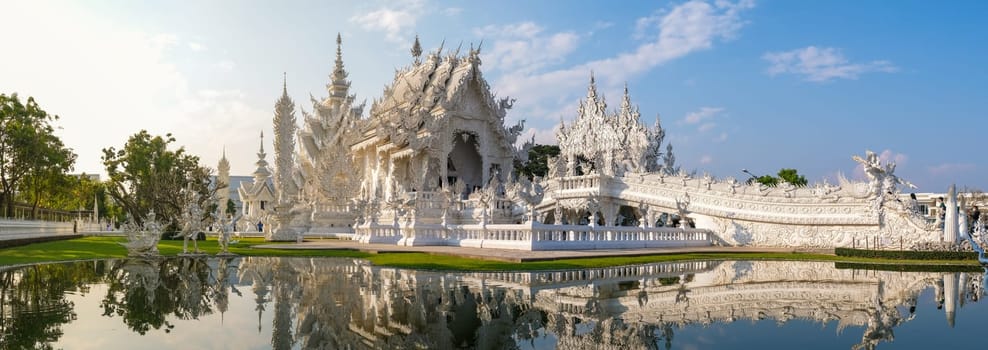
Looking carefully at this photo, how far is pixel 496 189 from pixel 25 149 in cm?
2001

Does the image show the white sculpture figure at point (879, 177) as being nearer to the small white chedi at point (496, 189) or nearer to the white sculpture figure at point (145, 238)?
the small white chedi at point (496, 189)

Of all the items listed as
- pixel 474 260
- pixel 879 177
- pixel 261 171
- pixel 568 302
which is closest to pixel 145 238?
pixel 474 260

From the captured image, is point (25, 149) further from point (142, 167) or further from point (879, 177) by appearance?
point (879, 177)

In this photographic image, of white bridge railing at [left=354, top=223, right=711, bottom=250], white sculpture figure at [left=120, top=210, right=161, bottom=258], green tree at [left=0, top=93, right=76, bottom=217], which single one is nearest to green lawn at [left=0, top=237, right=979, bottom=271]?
white sculpture figure at [left=120, top=210, right=161, bottom=258]

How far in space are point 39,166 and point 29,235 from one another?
9.54 m

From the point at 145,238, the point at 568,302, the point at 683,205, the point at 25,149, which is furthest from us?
the point at 25,149

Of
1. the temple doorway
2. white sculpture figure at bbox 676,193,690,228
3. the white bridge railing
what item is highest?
the temple doorway

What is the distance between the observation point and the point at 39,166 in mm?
29469

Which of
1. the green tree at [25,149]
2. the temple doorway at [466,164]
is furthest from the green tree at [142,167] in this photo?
the temple doorway at [466,164]

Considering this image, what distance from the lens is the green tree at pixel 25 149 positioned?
27.7 m

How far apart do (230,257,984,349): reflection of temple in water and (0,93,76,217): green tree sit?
21578mm

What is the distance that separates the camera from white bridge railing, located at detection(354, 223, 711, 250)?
17.6 meters

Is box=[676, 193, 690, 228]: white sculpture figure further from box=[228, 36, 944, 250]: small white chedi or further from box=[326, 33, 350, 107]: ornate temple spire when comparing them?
box=[326, 33, 350, 107]: ornate temple spire

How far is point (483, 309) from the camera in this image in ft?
24.7
